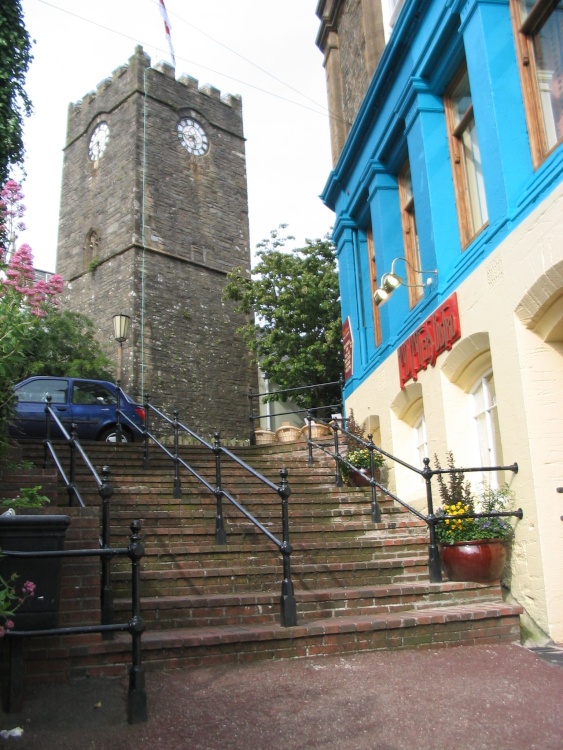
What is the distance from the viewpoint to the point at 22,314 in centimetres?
391

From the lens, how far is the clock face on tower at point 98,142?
90.6ft

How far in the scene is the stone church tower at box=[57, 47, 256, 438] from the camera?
2441 centimetres

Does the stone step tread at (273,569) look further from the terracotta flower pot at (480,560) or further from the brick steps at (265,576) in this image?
the terracotta flower pot at (480,560)

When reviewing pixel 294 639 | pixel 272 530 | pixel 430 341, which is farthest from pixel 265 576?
pixel 430 341

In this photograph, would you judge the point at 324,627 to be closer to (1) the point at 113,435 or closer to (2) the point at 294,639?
(2) the point at 294,639

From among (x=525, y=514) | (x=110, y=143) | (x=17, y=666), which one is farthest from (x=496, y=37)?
(x=110, y=143)

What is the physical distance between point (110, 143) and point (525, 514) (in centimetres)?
2484

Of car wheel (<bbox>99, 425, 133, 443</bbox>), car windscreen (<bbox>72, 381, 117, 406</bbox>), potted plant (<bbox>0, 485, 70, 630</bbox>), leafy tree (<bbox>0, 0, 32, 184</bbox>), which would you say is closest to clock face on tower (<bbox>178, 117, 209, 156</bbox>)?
car windscreen (<bbox>72, 381, 117, 406</bbox>)

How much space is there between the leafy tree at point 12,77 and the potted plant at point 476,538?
19.4ft

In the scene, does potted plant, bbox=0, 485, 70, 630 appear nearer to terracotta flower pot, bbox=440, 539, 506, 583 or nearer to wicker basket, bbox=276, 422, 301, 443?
terracotta flower pot, bbox=440, 539, 506, 583

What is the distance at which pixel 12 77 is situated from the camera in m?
8.13

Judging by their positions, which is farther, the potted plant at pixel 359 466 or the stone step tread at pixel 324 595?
the potted plant at pixel 359 466

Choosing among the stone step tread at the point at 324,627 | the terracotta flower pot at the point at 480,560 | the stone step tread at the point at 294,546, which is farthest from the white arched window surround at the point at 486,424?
the stone step tread at the point at 324,627

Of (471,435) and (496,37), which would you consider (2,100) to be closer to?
(496,37)
